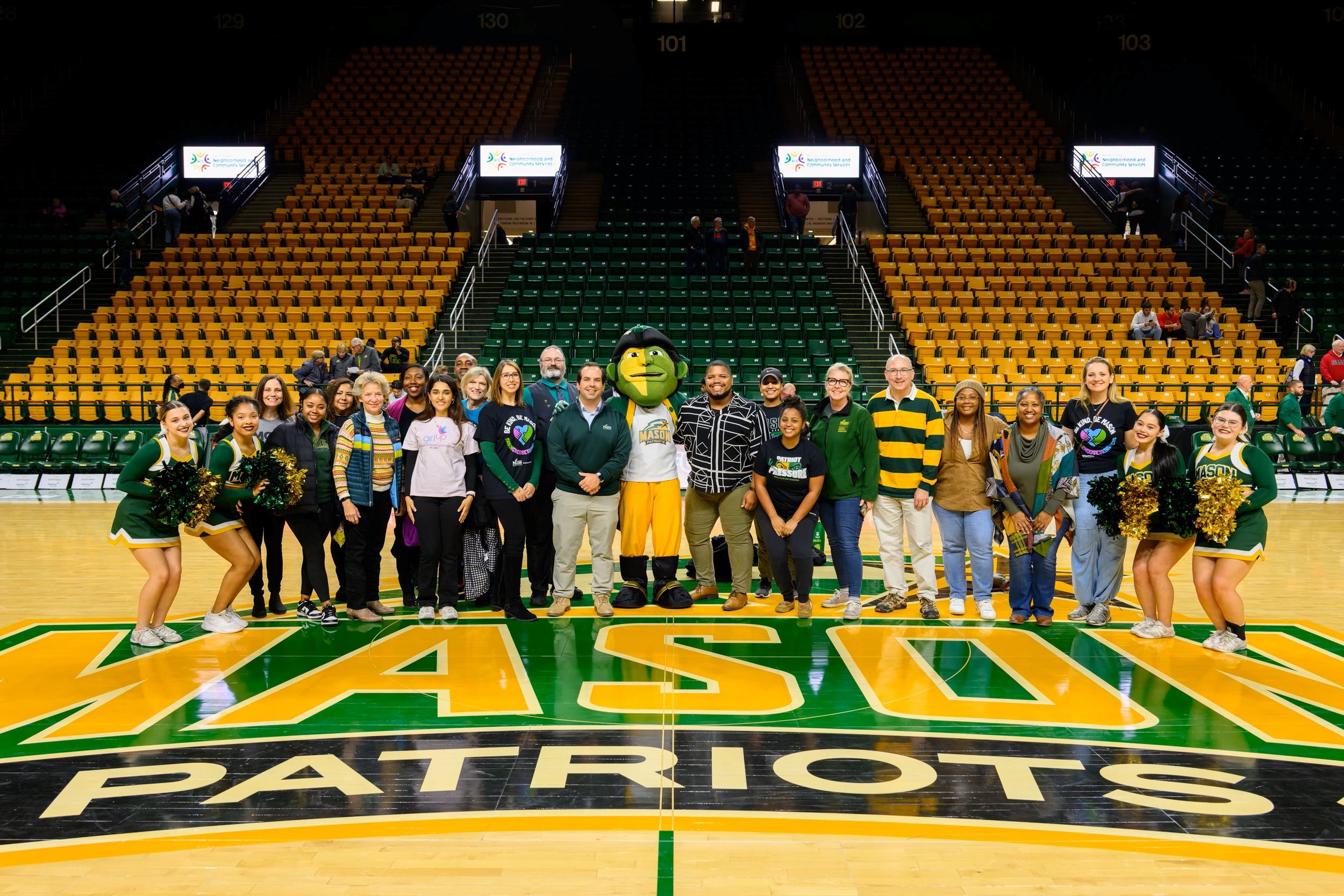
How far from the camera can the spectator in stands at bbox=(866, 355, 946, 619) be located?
23.6 ft

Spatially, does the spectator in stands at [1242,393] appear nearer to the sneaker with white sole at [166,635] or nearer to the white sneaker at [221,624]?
the white sneaker at [221,624]

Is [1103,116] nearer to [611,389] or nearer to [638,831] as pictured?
[611,389]

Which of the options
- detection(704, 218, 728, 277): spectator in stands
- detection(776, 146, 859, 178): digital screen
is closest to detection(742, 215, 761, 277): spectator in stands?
detection(704, 218, 728, 277): spectator in stands

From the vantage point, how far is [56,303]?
19578 millimetres

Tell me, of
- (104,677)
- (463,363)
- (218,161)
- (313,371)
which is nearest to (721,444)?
(463,363)

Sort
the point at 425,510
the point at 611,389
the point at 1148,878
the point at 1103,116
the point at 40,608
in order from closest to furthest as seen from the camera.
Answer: the point at 1148,878, the point at 425,510, the point at 40,608, the point at 611,389, the point at 1103,116

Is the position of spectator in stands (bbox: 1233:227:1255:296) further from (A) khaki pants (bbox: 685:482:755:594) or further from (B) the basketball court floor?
(A) khaki pants (bbox: 685:482:755:594)

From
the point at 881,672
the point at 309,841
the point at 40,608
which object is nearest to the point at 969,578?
the point at 881,672

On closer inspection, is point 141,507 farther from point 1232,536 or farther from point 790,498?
point 1232,536

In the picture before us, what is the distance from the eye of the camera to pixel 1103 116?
93.4 ft

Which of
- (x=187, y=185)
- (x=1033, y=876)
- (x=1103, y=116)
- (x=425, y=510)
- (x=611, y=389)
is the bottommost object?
(x=1033, y=876)

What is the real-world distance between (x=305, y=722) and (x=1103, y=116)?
28264 millimetres

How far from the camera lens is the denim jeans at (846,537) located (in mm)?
7379

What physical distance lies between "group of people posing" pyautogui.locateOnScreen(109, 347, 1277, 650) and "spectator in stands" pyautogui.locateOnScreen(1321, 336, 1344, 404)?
1006 centimetres
